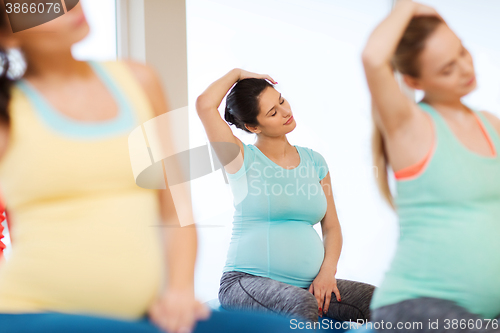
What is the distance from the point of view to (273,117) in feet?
5.89

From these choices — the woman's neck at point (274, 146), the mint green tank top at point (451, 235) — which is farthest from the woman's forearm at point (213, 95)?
the mint green tank top at point (451, 235)

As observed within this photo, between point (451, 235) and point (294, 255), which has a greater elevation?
point (451, 235)

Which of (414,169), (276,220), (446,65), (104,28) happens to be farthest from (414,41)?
(104,28)

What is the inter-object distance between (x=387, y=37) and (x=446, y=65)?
13 cm

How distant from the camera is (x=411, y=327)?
0.69 m

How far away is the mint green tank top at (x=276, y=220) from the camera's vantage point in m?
1.61

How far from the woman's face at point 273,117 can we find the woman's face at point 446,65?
994 mm

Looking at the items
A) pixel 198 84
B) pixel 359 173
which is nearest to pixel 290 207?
pixel 198 84

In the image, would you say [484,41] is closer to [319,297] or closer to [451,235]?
[319,297]

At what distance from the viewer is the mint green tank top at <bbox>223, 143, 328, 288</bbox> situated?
161cm

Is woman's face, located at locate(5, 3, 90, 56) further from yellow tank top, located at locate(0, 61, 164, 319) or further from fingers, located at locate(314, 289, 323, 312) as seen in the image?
fingers, located at locate(314, 289, 323, 312)

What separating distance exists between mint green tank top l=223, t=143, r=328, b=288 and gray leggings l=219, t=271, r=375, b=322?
78 mm

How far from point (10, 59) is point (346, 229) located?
234cm

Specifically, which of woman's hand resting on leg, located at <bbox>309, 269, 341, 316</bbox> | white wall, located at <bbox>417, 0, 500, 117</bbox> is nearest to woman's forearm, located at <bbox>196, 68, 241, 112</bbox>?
woman's hand resting on leg, located at <bbox>309, 269, 341, 316</bbox>
